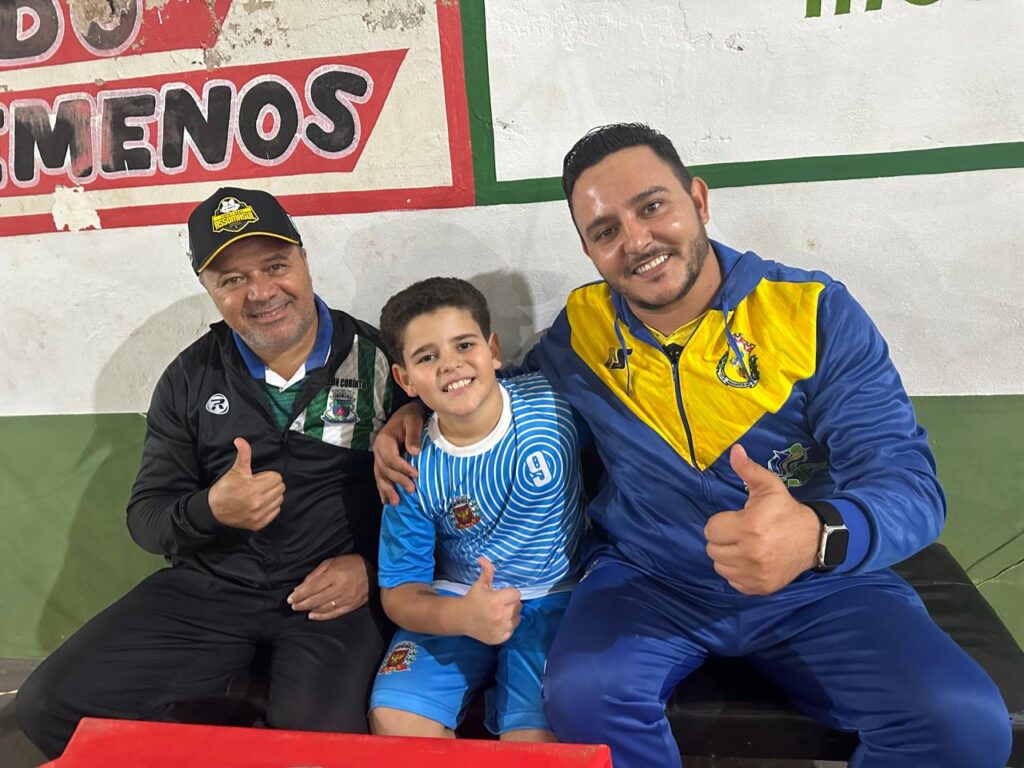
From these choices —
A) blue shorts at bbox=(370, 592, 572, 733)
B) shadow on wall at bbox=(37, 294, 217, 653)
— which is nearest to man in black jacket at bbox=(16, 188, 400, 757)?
blue shorts at bbox=(370, 592, 572, 733)

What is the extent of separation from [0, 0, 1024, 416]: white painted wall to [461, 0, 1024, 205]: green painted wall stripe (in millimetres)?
20

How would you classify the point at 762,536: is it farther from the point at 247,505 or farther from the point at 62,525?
the point at 62,525

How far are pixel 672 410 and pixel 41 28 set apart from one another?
75.0 inches

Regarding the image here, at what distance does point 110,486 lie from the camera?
2289mm

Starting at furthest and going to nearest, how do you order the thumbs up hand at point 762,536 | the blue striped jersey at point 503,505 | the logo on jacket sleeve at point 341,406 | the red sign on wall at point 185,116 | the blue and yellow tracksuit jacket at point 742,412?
the red sign on wall at point 185,116 → the logo on jacket sleeve at point 341,406 → the blue striped jersey at point 503,505 → the blue and yellow tracksuit jacket at point 742,412 → the thumbs up hand at point 762,536

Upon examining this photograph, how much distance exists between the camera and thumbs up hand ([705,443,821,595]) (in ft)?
3.56

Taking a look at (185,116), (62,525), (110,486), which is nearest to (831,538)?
(185,116)

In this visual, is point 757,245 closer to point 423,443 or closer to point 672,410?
point 672,410

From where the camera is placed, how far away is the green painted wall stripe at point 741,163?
1.65m

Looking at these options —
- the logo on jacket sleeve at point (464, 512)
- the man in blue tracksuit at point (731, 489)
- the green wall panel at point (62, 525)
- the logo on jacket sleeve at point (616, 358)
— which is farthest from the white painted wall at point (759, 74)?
the green wall panel at point (62, 525)

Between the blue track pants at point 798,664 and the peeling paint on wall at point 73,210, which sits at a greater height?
the peeling paint on wall at point 73,210

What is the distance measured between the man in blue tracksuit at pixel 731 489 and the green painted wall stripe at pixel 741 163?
0.97ft

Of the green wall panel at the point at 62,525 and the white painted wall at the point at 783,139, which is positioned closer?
the white painted wall at the point at 783,139

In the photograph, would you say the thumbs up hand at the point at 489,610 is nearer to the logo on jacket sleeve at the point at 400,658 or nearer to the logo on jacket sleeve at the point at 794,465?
the logo on jacket sleeve at the point at 400,658
